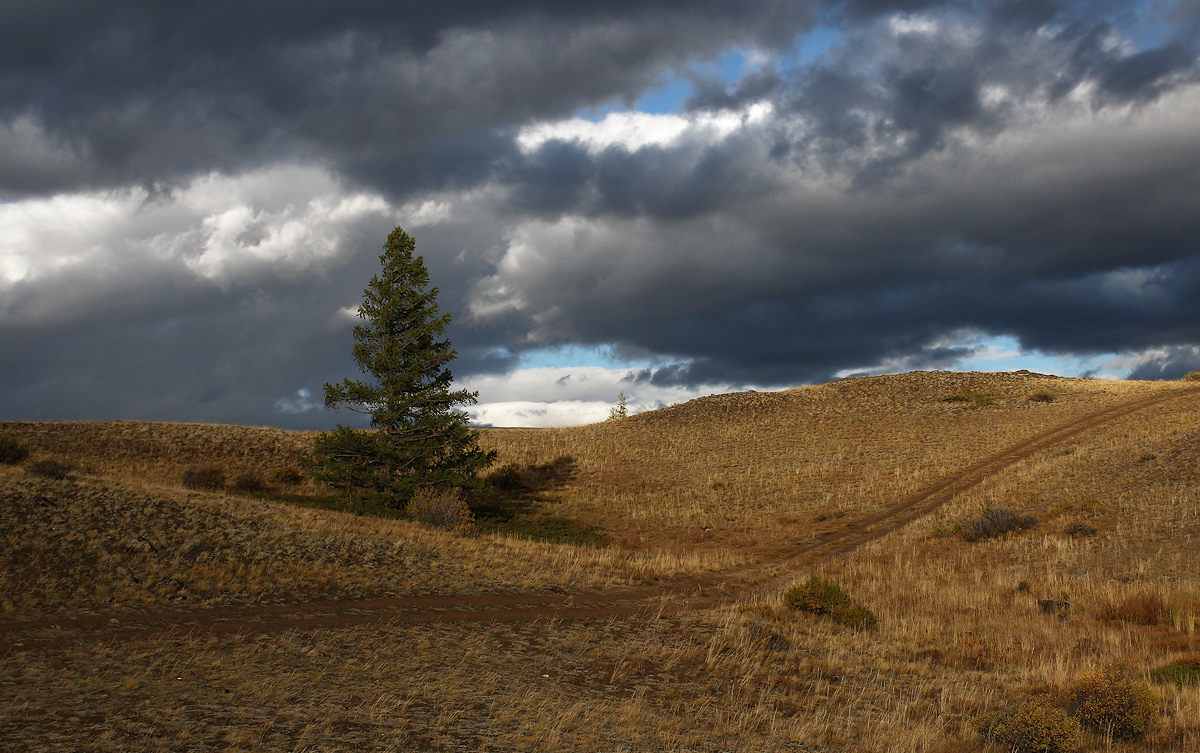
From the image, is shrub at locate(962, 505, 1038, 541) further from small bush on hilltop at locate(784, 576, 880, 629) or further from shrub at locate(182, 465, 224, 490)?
shrub at locate(182, 465, 224, 490)

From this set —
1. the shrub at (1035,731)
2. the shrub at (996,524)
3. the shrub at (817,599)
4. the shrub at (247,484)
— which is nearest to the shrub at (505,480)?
the shrub at (247,484)

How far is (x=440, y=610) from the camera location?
617 inches

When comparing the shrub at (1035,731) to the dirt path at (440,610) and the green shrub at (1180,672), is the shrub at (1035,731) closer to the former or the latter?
the green shrub at (1180,672)

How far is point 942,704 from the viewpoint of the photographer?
11.0 meters

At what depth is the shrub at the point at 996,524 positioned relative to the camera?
82.6 ft

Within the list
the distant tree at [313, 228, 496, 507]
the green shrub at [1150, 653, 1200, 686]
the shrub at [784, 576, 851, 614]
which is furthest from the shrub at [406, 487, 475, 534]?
the green shrub at [1150, 653, 1200, 686]

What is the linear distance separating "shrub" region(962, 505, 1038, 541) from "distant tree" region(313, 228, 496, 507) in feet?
67.1

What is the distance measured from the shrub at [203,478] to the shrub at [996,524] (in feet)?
102

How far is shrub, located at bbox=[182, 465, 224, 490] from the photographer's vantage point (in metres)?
31.2

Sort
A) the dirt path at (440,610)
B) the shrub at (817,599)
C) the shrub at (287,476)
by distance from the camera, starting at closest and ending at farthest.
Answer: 1. the dirt path at (440,610)
2. the shrub at (817,599)
3. the shrub at (287,476)

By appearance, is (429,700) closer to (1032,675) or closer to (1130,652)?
(1032,675)

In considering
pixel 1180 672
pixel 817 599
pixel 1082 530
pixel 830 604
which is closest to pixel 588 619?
pixel 817 599

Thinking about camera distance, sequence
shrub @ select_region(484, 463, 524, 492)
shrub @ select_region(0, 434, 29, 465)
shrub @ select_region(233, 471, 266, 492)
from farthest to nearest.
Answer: shrub @ select_region(484, 463, 524, 492) < shrub @ select_region(233, 471, 266, 492) < shrub @ select_region(0, 434, 29, 465)

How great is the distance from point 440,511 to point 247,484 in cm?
1167
